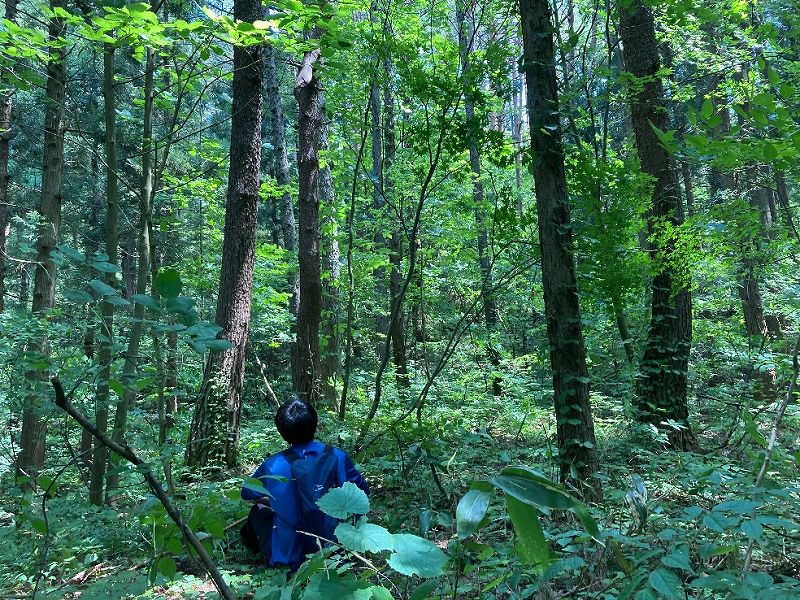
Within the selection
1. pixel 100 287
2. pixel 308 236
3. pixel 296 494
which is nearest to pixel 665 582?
pixel 100 287

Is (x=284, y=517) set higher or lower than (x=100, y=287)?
lower

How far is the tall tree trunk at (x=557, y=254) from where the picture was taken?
374 centimetres

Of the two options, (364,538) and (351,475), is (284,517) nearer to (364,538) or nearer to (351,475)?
(351,475)

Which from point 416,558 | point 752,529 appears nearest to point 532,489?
point 416,558

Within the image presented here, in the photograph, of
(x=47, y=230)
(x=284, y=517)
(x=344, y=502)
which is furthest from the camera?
(x=47, y=230)

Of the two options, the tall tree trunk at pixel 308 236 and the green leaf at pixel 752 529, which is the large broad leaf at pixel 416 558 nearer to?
the green leaf at pixel 752 529

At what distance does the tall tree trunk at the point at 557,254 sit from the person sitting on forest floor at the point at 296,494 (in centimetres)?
151

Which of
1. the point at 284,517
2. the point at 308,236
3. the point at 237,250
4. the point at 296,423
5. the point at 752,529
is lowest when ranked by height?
the point at 284,517

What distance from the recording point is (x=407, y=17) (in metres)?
8.91

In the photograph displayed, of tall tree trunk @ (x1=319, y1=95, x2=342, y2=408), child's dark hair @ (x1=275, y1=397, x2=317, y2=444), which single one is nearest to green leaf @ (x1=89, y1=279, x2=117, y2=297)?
child's dark hair @ (x1=275, y1=397, x2=317, y2=444)

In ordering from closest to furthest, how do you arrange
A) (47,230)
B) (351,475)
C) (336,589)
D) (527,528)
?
1. (527,528)
2. (336,589)
3. (351,475)
4. (47,230)

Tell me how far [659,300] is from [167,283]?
20.2 ft

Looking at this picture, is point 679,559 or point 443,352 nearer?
point 679,559

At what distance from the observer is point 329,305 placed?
9656 mm
